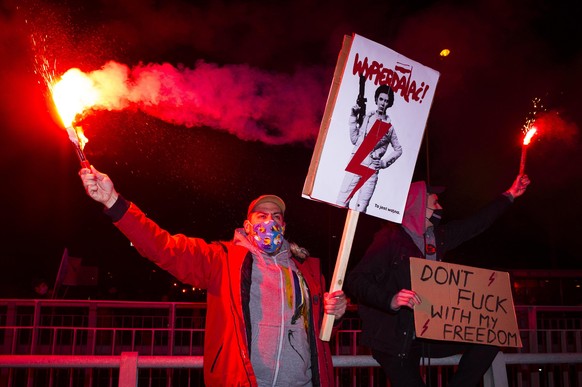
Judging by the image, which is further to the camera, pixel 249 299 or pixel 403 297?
pixel 403 297

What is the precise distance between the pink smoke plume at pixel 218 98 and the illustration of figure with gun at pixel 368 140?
10.9ft

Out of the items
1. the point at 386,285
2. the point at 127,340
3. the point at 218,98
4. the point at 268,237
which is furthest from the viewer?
the point at 127,340

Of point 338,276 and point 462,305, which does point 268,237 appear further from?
point 462,305

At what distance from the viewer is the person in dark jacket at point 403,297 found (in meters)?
4.27

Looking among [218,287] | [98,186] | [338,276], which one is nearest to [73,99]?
[98,186]

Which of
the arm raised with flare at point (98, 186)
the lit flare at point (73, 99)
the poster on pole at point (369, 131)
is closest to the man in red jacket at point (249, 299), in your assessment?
the arm raised with flare at point (98, 186)

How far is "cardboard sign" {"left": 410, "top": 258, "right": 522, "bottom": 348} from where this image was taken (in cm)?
428

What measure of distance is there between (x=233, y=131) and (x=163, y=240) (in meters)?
4.63

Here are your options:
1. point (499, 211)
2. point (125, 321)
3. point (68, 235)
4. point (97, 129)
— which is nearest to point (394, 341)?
point (499, 211)

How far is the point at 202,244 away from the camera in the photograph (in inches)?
155

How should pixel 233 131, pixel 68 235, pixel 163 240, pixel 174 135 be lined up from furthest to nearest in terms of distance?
pixel 68 235 < pixel 174 135 < pixel 233 131 < pixel 163 240

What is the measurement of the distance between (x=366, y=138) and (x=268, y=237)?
1006mm

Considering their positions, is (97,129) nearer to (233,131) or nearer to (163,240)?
(233,131)

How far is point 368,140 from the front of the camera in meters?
3.96
